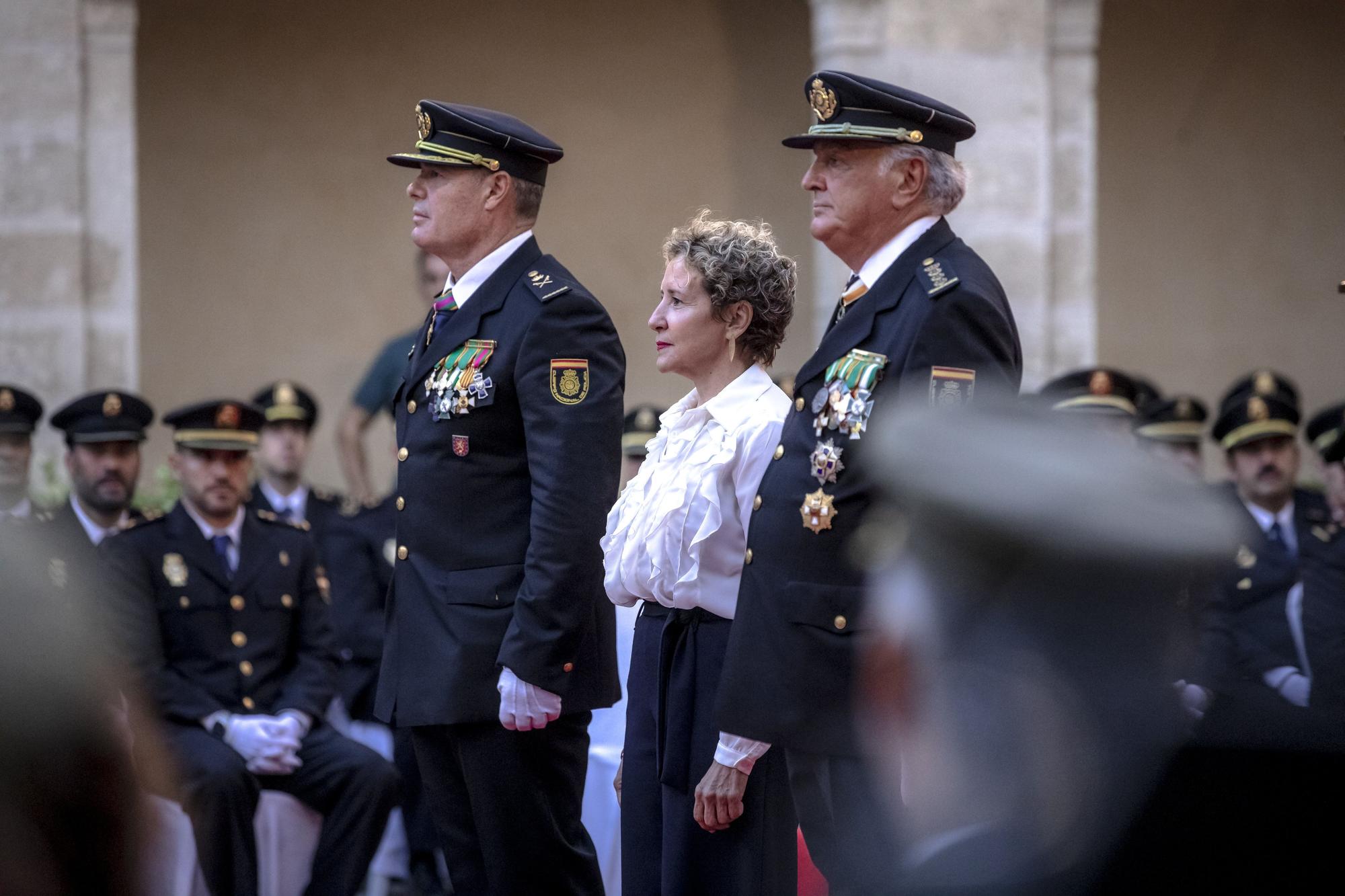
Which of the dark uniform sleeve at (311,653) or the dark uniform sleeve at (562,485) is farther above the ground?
the dark uniform sleeve at (562,485)

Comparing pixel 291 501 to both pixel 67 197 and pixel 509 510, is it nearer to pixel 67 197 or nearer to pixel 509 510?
pixel 67 197

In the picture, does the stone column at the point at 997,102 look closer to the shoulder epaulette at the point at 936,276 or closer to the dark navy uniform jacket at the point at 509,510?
the dark navy uniform jacket at the point at 509,510

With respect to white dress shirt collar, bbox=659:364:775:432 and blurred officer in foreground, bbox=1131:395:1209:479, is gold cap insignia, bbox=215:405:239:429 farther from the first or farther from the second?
blurred officer in foreground, bbox=1131:395:1209:479

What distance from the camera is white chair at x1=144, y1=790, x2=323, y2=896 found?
506 cm

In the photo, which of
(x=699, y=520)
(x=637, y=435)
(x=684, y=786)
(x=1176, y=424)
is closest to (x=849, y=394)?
(x=699, y=520)

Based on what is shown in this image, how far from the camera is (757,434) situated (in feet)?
11.4

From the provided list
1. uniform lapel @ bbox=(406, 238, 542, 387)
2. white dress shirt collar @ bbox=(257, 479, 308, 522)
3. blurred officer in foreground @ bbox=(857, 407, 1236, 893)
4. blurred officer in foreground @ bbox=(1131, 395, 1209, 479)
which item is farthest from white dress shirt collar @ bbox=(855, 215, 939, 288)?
white dress shirt collar @ bbox=(257, 479, 308, 522)

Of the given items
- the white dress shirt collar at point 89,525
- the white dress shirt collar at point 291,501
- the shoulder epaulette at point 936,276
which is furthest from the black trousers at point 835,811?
the white dress shirt collar at point 291,501

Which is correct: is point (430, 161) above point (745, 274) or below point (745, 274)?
above

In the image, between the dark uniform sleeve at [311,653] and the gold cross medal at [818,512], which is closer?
the gold cross medal at [818,512]

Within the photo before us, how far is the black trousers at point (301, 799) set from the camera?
5.07 m

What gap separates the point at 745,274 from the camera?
147 inches

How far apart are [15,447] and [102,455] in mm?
484

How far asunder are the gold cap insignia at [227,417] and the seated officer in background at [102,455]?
510 millimetres
